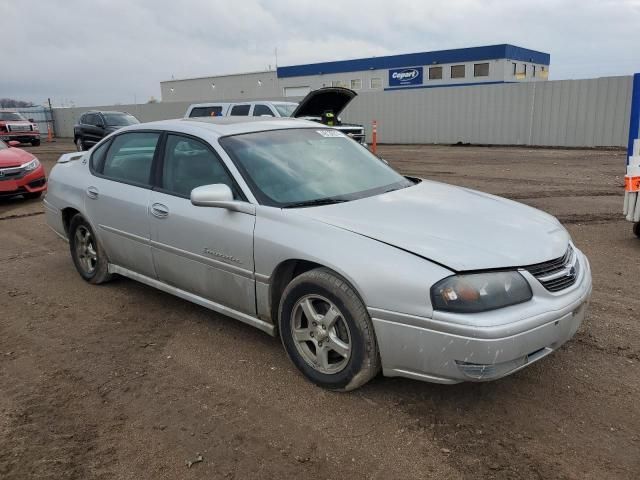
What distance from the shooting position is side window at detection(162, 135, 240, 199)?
383 centimetres

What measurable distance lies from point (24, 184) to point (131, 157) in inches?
257

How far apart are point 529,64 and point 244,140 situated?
37646mm

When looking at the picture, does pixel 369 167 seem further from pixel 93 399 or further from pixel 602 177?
pixel 602 177

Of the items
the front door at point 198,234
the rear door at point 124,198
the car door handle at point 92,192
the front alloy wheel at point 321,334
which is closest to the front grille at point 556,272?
the front alloy wheel at point 321,334

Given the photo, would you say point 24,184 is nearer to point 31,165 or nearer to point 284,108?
point 31,165

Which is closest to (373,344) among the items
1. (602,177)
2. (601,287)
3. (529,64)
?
(601,287)

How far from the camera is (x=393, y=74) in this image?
37438 millimetres

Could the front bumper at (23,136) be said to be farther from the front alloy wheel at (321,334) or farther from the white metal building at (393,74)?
the front alloy wheel at (321,334)

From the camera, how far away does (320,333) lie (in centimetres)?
317

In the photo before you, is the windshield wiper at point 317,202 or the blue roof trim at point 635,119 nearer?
the windshield wiper at point 317,202

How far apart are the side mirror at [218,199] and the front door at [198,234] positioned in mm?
62

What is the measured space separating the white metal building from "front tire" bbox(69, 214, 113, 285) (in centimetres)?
3223

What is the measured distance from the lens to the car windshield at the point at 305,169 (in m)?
3.58

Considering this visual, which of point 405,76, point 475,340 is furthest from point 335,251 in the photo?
point 405,76
